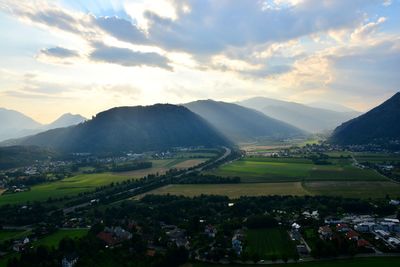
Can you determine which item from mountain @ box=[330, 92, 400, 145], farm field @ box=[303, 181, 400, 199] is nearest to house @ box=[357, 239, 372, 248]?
farm field @ box=[303, 181, 400, 199]

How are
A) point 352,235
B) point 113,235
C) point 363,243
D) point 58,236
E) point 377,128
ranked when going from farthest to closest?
point 377,128 → point 58,236 → point 113,235 → point 352,235 → point 363,243

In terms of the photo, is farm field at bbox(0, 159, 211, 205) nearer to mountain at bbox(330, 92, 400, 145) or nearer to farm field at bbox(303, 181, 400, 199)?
farm field at bbox(303, 181, 400, 199)

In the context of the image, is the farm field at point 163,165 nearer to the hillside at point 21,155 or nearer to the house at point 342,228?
the hillside at point 21,155

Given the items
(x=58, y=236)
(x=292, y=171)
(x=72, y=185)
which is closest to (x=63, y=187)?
(x=72, y=185)

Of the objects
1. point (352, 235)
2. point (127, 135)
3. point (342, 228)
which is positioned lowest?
point (352, 235)

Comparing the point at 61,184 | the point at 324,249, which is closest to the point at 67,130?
the point at 61,184

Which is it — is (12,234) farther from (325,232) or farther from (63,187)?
(325,232)
